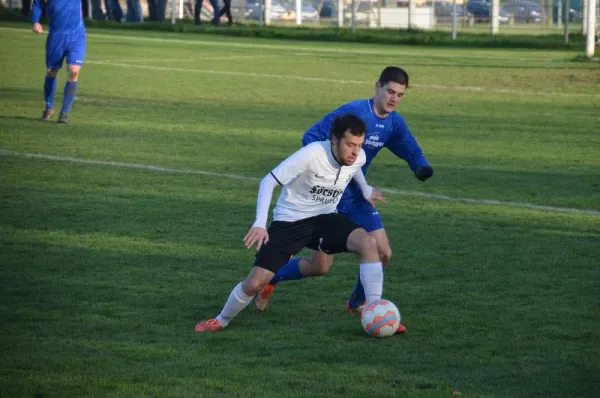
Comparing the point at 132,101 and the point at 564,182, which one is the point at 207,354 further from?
the point at 132,101

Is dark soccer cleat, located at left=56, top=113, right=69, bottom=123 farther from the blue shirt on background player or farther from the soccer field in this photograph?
the blue shirt on background player

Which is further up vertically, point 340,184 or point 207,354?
point 340,184

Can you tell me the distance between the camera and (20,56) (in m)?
25.2

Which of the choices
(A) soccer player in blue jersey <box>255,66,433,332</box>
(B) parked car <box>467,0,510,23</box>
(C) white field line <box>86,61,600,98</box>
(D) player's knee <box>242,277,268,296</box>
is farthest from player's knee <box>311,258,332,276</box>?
(B) parked car <box>467,0,510,23</box>

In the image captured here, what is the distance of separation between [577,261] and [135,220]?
344 cm

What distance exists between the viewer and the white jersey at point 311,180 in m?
6.09

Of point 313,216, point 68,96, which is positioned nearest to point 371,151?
point 313,216

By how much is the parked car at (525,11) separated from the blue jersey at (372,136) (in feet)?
108

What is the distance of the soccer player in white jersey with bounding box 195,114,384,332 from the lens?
603 cm

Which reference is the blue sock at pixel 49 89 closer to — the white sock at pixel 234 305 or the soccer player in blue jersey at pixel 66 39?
the soccer player in blue jersey at pixel 66 39

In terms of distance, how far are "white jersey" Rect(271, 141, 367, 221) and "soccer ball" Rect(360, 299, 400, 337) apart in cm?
66

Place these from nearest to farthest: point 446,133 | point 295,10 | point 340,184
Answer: point 340,184, point 446,133, point 295,10

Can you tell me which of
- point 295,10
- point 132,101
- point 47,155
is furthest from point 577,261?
point 295,10

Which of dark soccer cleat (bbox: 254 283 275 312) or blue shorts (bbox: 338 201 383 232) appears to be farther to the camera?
blue shorts (bbox: 338 201 383 232)
